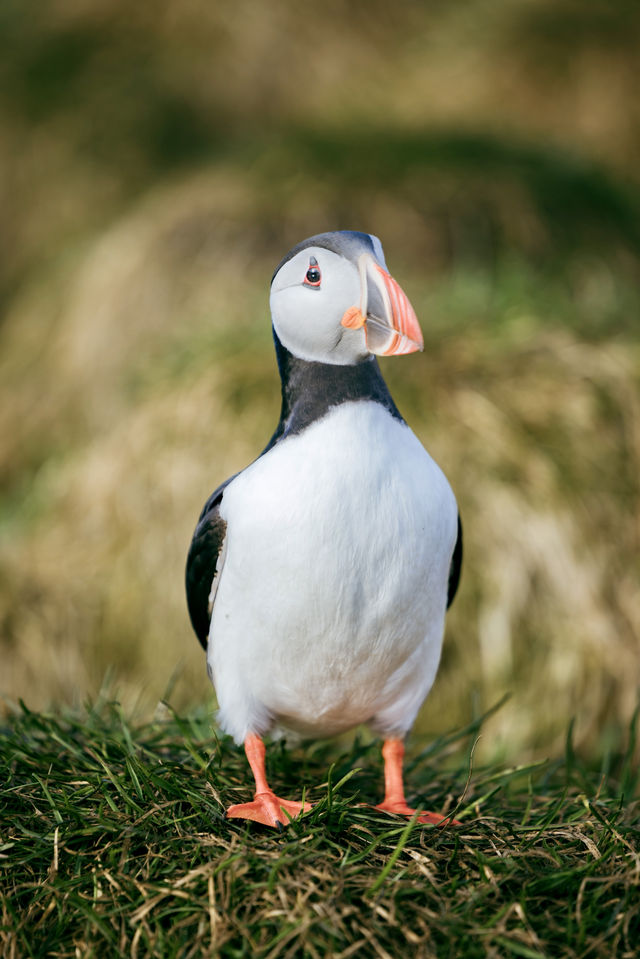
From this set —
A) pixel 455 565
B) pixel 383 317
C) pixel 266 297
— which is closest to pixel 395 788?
pixel 455 565

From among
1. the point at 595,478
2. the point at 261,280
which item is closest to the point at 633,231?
the point at 261,280

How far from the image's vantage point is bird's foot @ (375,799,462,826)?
1.88m

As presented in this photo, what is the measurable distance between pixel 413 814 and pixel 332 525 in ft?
2.14

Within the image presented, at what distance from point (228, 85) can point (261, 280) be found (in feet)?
10.0

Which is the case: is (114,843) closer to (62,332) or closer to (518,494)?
(518,494)

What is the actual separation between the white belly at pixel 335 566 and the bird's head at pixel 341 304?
13cm

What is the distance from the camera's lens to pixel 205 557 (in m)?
2.07

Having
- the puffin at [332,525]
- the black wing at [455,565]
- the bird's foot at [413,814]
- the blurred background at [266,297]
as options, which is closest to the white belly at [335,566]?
the puffin at [332,525]

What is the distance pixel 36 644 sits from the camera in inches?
153

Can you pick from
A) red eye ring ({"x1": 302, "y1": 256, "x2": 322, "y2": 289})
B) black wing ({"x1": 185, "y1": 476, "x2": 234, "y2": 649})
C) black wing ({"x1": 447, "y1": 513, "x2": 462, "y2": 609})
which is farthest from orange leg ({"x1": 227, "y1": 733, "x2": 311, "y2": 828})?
red eye ring ({"x1": 302, "y1": 256, "x2": 322, "y2": 289})

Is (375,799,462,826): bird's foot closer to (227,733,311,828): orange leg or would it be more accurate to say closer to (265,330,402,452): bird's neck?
(227,733,311,828): orange leg

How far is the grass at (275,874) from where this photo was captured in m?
1.58

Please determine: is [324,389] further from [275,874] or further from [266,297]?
[266,297]

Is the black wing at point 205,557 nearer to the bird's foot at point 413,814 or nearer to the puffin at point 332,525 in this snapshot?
the puffin at point 332,525
